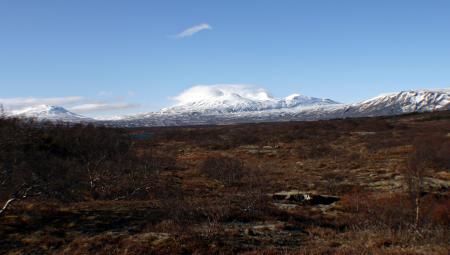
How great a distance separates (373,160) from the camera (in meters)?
45.0

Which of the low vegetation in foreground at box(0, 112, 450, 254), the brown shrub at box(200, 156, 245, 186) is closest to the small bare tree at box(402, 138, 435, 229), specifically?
the low vegetation in foreground at box(0, 112, 450, 254)

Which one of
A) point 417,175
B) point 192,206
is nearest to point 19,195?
point 192,206

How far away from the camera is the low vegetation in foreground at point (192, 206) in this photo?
1262cm

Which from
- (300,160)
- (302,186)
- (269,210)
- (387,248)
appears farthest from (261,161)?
(387,248)

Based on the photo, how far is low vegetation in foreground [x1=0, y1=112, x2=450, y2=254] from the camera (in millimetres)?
12625

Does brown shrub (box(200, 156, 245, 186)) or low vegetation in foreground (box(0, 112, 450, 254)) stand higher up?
low vegetation in foreground (box(0, 112, 450, 254))

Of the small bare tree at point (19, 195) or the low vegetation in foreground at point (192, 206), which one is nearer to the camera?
the low vegetation in foreground at point (192, 206)

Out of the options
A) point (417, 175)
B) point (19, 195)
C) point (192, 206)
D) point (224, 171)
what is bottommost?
point (224, 171)

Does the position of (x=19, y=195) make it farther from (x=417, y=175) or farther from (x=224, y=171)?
(x=417, y=175)

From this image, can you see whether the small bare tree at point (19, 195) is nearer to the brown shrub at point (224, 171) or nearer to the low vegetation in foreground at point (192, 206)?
the low vegetation in foreground at point (192, 206)

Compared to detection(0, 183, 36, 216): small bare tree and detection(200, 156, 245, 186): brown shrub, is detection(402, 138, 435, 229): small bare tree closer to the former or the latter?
detection(200, 156, 245, 186): brown shrub

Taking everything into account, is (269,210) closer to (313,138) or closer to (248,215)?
(248,215)

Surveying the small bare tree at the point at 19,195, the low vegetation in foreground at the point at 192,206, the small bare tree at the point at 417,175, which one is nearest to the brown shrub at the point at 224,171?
the low vegetation in foreground at the point at 192,206

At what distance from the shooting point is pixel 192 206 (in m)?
17.4
